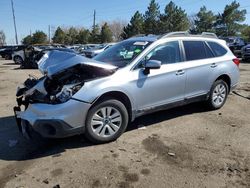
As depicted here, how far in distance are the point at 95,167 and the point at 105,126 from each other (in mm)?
902

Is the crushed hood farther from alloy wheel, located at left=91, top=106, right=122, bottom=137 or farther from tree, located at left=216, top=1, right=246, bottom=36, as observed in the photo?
→ tree, located at left=216, top=1, right=246, bottom=36

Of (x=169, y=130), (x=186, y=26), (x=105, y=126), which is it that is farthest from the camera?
(x=186, y=26)

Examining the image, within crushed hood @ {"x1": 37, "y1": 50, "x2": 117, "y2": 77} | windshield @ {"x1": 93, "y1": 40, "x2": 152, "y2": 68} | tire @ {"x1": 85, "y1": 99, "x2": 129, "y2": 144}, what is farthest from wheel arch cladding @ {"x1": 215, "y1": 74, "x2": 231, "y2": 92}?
crushed hood @ {"x1": 37, "y1": 50, "x2": 117, "y2": 77}

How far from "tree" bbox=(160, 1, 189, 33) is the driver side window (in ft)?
154

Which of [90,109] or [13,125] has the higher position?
[90,109]

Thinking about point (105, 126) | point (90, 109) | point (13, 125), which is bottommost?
point (13, 125)

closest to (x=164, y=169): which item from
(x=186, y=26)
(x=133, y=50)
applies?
(x=133, y=50)

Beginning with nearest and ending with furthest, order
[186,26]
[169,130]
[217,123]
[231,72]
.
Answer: [169,130] < [217,123] < [231,72] < [186,26]

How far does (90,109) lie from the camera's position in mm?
4840

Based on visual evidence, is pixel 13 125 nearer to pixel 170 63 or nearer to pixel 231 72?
pixel 170 63

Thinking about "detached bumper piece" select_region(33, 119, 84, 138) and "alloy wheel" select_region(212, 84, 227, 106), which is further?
"alloy wheel" select_region(212, 84, 227, 106)

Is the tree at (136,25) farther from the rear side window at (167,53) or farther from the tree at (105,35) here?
the rear side window at (167,53)

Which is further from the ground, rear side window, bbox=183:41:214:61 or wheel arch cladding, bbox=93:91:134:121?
rear side window, bbox=183:41:214:61

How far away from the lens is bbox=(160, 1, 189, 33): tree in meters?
51.7
